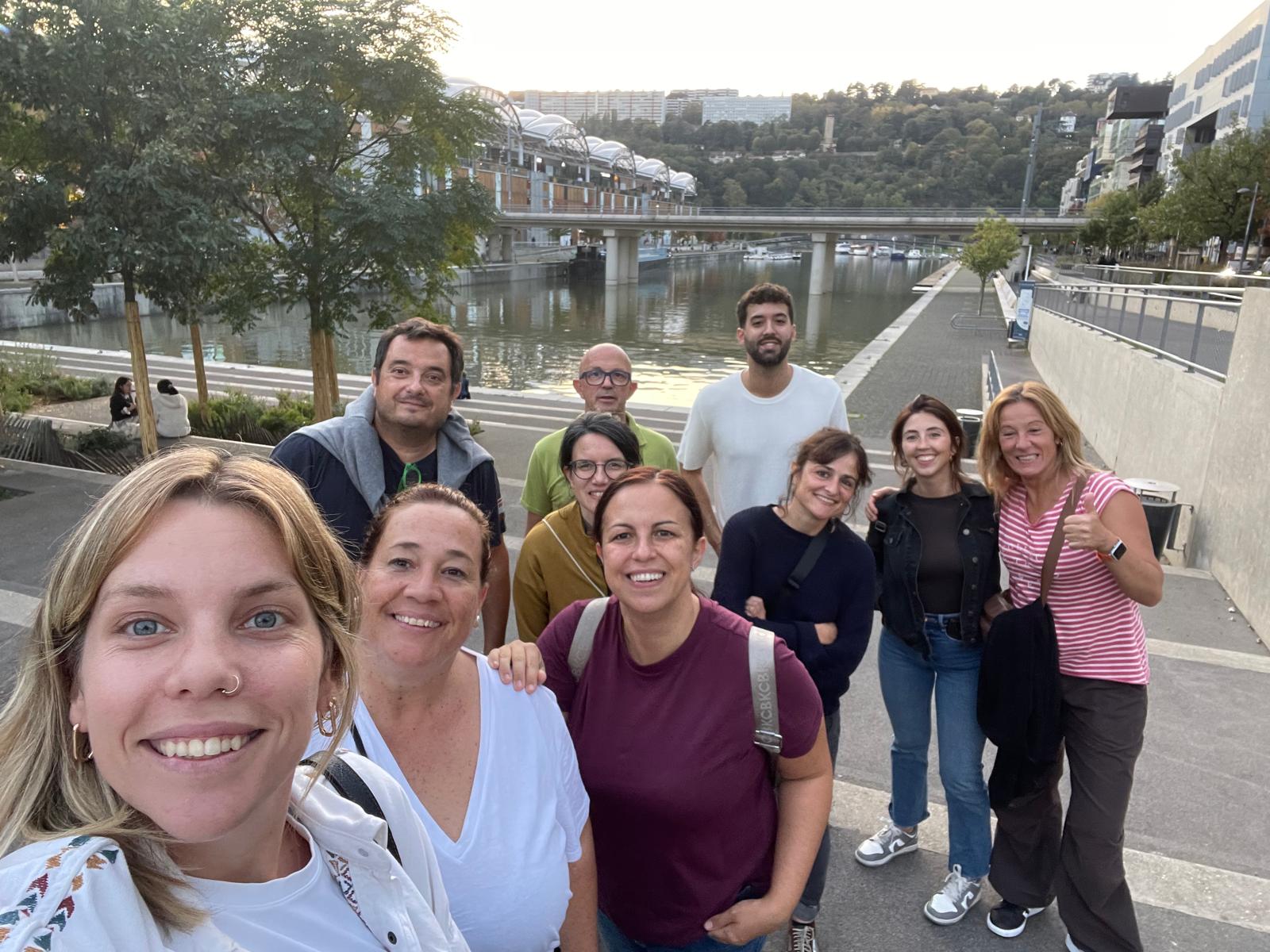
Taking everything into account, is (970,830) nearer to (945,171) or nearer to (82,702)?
(82,702)

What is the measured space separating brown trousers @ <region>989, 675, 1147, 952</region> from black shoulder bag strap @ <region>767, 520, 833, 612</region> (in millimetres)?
968

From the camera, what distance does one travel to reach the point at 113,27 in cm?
790

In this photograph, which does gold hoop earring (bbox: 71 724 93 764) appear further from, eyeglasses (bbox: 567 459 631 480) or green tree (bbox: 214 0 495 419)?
green tree (bbox: 214 0 495 419)

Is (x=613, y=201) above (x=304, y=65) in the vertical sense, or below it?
above

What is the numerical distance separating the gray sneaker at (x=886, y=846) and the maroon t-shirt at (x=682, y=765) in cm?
149

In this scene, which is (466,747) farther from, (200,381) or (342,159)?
(200,381)

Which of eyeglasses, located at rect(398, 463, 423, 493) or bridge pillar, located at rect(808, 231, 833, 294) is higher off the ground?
bridge pillar, located at rect(808, 231, 833, 294)

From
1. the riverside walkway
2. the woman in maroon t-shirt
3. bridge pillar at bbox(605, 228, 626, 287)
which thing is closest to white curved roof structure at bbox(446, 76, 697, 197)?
bridge pillar at bbox(605, 228, 626, 287)

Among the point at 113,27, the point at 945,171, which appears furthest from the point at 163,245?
the point at 945,171

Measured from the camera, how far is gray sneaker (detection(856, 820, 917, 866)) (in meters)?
3.24

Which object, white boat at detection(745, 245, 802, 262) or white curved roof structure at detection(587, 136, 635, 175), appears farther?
white boat at detection(745, 245, 802, 262)

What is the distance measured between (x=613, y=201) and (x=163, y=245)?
10124 centimetres

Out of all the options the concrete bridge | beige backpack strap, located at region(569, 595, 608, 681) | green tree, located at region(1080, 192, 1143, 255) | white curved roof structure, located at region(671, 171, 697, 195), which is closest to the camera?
beige backpack strap, located at region(569, 595, 608, 681)

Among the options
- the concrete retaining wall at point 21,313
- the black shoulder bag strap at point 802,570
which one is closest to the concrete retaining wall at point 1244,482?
the black shoulder bag strap at point 802,570
